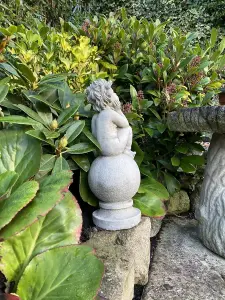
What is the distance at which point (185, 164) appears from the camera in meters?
2.16

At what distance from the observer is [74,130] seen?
4.79 feet

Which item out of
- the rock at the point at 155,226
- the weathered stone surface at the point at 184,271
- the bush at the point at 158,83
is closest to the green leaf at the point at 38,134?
the bush at the point at 158,83

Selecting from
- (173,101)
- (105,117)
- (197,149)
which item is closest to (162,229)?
(197,149)

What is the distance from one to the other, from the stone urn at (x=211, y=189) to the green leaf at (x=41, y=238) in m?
0.82

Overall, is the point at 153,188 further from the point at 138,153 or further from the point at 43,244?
the point at 43,244

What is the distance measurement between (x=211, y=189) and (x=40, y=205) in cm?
116

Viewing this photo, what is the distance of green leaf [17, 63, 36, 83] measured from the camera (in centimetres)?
149

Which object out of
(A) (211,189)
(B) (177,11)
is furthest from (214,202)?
(B) (177,11)

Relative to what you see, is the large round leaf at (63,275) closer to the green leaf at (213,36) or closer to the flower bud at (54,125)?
the flower bud at (54,125)

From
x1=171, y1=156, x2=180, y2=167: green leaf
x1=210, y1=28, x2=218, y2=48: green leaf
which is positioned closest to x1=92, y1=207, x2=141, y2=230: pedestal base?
x1=171, y1=156, x2=180, y2=167: green leaf

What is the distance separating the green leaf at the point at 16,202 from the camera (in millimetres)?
826

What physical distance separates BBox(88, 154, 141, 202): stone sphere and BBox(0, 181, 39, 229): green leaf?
0.53 meters

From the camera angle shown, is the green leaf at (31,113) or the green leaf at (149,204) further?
the green leaf at (149,204)

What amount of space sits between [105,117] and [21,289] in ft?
2.68
